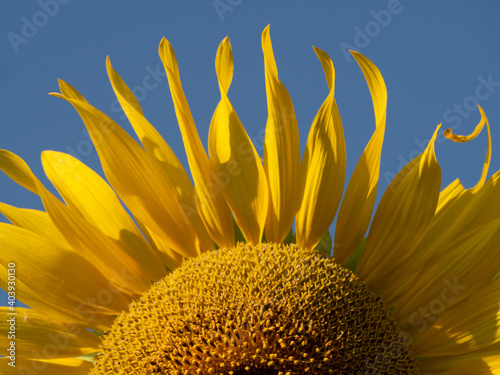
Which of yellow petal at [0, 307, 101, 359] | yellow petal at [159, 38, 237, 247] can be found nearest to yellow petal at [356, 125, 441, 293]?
yellow petal at [159, 38, 237, 247]

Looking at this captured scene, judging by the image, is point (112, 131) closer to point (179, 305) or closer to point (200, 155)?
point (200, 155)

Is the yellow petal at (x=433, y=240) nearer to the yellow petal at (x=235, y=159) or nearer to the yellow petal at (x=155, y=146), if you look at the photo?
the yellow petal at (x=235, y=159)

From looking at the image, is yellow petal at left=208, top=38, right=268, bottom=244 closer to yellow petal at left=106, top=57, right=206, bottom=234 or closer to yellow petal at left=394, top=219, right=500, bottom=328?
yellow petal at left=106, top=57, right=206, bottom=234

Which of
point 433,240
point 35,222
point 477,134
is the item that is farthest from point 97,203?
point 477,134

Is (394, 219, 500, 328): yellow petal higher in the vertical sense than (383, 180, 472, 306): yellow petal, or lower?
lower

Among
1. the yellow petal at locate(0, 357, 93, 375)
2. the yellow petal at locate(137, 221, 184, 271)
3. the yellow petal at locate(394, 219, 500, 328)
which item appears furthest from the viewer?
the yellow petal at locate(137, 221, 184, 271)

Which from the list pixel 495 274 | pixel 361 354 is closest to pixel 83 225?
pixel 361 354
